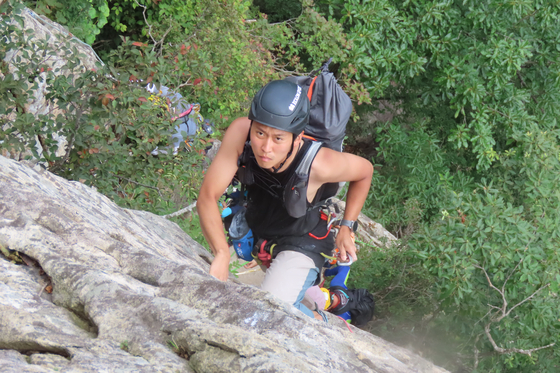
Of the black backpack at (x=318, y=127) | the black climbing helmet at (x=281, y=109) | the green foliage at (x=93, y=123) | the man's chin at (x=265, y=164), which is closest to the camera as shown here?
the black climbing helmet at (x=281, y=109)

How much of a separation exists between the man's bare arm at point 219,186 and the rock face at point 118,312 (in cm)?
56

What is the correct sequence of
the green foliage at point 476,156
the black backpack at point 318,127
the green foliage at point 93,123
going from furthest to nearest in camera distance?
the green foliage at point 476,156 → the green foliage at point 93,123 → the black backpack at point 318,127

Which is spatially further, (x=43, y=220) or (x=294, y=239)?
(x=294, y=239)

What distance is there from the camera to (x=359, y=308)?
16.4 feet

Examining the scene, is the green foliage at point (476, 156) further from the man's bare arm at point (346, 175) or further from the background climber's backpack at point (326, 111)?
the background climber's backpack at point (326, 111)

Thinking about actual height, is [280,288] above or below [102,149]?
below

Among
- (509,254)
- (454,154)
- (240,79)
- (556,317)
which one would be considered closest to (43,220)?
(509,254)

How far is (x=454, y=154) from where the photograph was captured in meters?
10.2

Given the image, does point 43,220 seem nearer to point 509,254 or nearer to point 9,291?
point 9,291

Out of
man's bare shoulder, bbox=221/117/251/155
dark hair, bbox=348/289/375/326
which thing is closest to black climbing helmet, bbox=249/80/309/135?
man's bare shoulder, bbox=221/117/251/155

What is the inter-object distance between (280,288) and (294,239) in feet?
1.59

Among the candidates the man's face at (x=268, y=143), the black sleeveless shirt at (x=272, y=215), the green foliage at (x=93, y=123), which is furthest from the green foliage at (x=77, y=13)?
the man's face at (x=268, y=143)

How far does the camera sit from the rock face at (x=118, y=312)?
189 cm

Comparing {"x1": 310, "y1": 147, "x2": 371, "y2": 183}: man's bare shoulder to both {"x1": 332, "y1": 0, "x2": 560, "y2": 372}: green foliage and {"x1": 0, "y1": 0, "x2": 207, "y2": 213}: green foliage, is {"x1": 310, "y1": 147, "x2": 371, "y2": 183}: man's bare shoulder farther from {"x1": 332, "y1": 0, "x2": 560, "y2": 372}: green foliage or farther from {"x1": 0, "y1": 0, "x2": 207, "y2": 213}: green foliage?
{"x1": 332, "y1": 0, "x2": 560, "y2": 372}: green foliage
